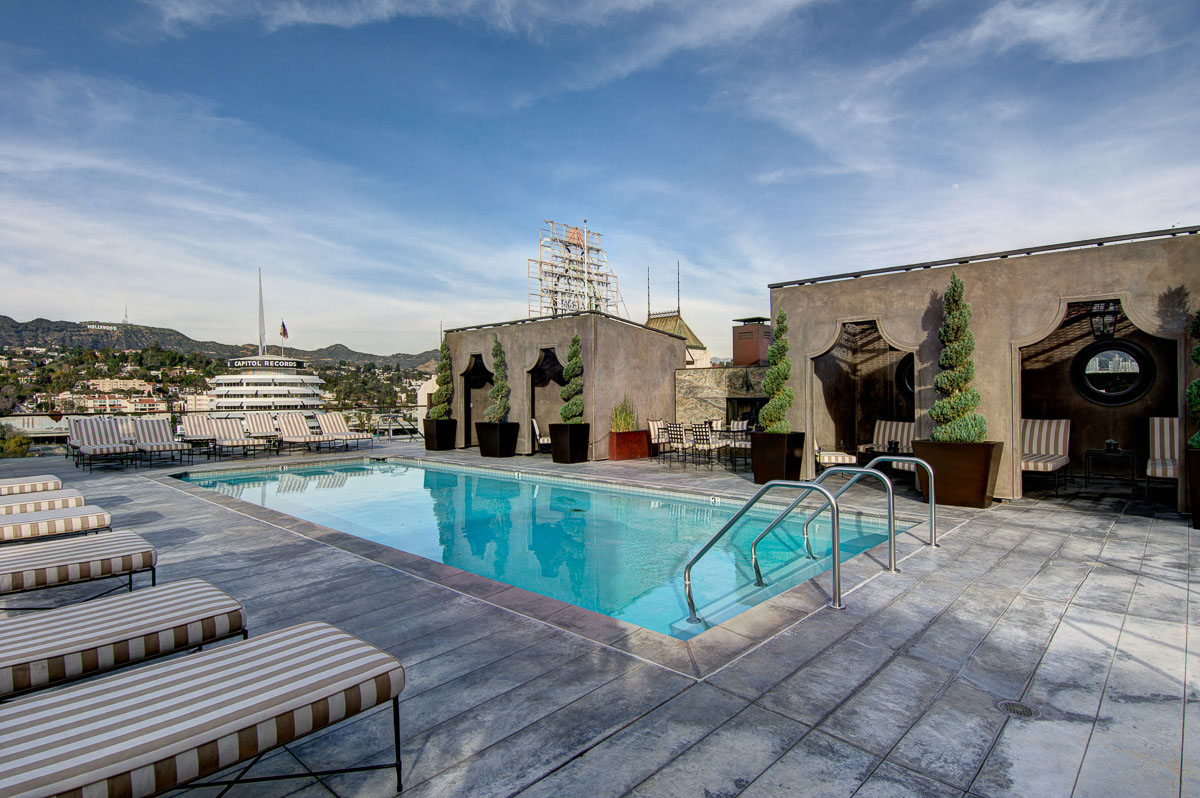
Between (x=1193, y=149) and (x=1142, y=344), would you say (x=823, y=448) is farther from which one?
(x=1193, y=149)

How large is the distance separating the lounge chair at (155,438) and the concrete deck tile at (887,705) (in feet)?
52.1

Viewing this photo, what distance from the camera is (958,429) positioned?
25.9 ft

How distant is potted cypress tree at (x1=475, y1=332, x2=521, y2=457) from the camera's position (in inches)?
588

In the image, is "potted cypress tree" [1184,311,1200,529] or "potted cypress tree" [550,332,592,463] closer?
"potted cypress tree" [1184,311,1200,529]

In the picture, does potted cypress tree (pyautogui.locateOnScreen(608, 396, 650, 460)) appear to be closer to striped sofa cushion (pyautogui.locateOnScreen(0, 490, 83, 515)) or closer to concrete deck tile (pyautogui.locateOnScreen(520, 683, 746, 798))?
striped sofa cushion (pyautogui.locateOnScreen(0, 490, 83, 515))

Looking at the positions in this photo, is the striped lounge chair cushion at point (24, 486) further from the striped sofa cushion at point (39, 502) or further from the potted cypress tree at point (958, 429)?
the potted cypress tree at point (958, 429)

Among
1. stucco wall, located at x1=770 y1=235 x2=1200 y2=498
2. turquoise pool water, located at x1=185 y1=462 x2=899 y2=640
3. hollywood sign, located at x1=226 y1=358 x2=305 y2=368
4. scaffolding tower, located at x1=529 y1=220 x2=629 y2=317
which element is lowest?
turquoise pool water, located at x1=185 y1=462 x2=899 y2=640

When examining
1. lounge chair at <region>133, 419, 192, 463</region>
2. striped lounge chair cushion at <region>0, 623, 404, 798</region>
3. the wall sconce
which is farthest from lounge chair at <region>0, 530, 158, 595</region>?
the wall sconce

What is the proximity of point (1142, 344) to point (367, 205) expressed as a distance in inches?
733

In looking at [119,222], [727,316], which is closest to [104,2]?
[119,222]

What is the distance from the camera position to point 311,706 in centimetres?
193

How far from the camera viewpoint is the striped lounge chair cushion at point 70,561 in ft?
11.6

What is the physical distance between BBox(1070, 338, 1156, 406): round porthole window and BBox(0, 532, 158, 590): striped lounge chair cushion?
1351 cm

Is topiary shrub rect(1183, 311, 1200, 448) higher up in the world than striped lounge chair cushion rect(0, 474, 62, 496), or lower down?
higher up
